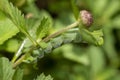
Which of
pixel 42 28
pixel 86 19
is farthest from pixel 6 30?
pixel 86 19

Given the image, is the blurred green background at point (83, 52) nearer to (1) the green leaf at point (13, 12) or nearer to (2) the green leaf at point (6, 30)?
(2) the green leaf at point (6, 30)

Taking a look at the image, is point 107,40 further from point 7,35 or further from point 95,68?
point 7,35

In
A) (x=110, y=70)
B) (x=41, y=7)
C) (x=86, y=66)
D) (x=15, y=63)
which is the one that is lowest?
(x=110, y=70)

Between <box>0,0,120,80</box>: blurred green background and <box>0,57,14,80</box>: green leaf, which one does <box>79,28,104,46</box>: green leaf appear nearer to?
<box>0,57,14,80</box>: green leaf

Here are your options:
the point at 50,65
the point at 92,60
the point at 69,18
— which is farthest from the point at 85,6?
the point at 50,65

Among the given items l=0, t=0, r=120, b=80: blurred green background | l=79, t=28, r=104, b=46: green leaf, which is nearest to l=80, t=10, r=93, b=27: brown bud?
l=79, t=28, r=104, b=46: green leaf

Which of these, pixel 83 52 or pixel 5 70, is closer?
pixel 5 70

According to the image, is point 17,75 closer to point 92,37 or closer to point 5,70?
point 5,70
